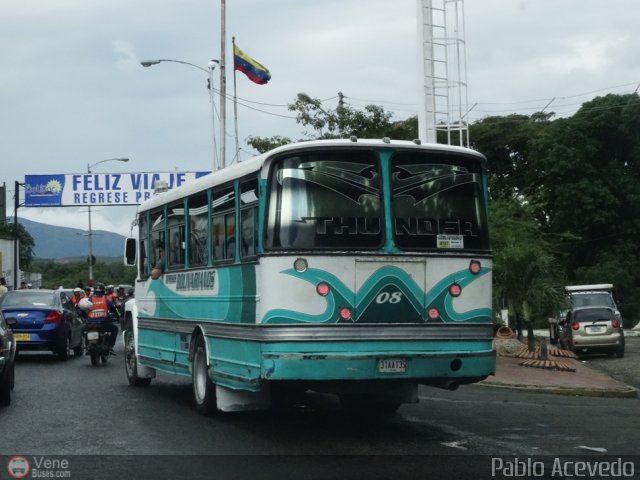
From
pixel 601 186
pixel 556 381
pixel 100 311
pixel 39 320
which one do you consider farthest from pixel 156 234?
pixel 601 186

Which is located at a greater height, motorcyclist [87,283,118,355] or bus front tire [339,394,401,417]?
motorcyclist [87,283,118,355]

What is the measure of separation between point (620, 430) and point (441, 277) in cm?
281

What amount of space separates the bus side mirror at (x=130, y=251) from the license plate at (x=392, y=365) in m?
7.94

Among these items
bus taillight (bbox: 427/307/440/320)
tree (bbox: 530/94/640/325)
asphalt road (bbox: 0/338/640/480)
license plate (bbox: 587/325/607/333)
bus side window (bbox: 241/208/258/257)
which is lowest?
asphalt road (bbox: 0/338/640/480)

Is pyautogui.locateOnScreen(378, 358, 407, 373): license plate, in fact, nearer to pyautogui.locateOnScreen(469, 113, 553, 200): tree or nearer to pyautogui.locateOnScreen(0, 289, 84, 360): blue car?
pyautogui.locateOnScreen(0, 289, 84, 360): blue car

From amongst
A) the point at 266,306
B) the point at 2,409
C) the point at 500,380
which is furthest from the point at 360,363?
the point at 500,380

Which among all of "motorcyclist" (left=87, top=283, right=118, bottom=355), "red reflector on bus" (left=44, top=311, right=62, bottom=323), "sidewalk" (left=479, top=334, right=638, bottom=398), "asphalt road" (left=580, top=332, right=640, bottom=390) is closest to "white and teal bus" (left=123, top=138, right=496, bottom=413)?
"sidewalk" (left=479, top=334, right=638, bottom=398)

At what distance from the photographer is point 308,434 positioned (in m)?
12.3

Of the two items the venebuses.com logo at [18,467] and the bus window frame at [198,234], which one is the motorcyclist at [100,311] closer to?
the bus window frame at [198,234]

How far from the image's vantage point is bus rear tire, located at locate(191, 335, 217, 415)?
44.9 ft

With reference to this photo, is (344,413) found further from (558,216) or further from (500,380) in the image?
(558,216)

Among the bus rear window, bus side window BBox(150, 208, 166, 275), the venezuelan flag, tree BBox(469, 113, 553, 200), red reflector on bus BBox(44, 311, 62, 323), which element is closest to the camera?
the bus rear window

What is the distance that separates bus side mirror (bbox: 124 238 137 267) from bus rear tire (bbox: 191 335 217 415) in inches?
172

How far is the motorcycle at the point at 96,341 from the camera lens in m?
23.4
